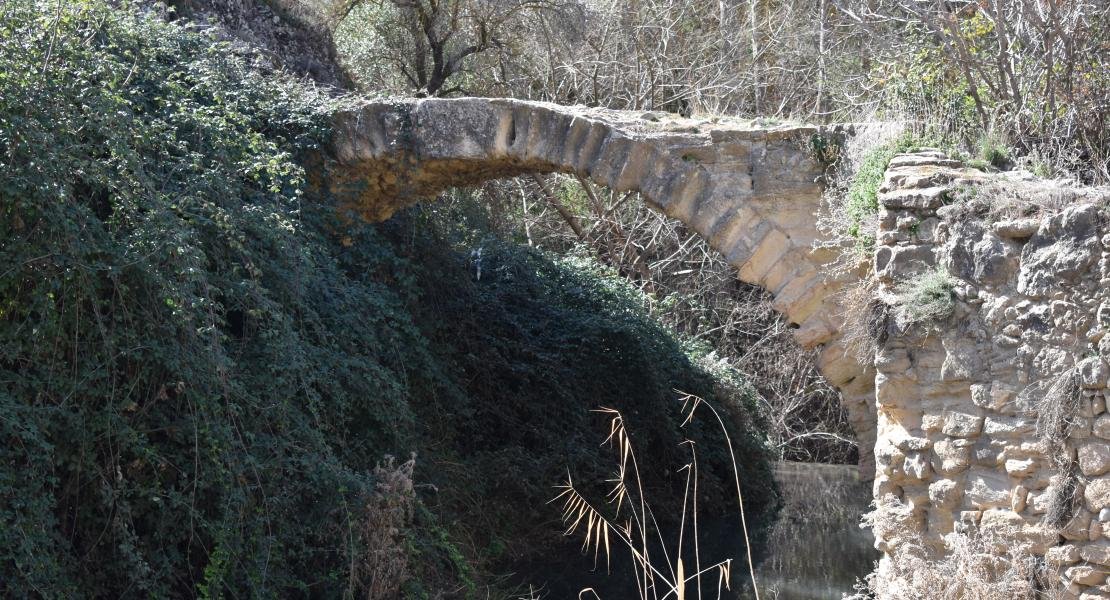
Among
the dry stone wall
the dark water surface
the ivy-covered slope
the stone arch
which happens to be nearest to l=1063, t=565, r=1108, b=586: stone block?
the dry stone wall

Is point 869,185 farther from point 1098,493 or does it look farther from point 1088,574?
point 1088,574

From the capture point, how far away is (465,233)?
29.6 ft

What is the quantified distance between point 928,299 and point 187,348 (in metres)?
3.27

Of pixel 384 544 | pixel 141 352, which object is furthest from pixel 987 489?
pixel 141 352

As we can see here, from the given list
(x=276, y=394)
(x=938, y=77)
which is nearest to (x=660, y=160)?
(x=938, y=77)

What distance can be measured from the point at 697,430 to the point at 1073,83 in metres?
5.28

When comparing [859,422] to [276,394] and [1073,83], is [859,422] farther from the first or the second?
[276,394]

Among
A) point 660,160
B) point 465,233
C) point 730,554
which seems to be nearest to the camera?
point 660,160

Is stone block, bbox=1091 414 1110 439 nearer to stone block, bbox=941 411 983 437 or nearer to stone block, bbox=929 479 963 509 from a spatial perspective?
stone block, bbox=941 411 983 437

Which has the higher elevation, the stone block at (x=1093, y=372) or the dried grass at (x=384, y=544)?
the stone block at (x=1093, y=372)

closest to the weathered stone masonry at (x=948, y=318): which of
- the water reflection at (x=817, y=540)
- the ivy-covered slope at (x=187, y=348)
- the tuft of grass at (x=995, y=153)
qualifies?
the tuft of grass at (x=995, y=153)

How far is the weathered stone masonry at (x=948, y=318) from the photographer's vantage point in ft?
14.3

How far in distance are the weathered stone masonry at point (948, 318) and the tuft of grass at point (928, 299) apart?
1.7 inches

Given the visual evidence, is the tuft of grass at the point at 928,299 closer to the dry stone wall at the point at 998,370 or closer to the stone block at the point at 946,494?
the dry stone wall at the point at 998,370
